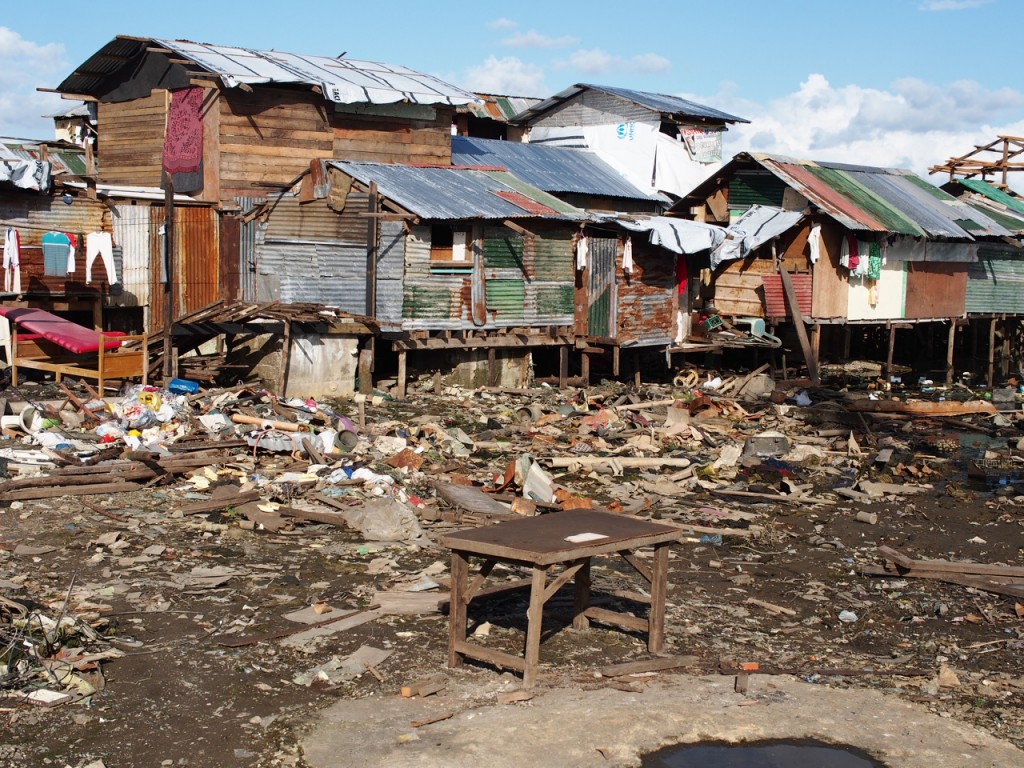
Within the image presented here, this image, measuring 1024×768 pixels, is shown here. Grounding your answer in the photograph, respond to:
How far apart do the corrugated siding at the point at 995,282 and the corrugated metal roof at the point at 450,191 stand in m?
13.4

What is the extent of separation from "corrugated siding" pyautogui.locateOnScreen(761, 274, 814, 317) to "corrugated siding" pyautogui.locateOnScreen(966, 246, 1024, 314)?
24.7ft

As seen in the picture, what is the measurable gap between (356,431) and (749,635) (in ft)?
27.9

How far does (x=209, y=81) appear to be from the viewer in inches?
863

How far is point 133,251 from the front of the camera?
68.8 ft

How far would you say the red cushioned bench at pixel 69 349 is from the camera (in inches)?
651

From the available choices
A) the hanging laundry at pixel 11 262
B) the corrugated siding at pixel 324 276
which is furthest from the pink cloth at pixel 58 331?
the corrugated siding at pixel 324 276

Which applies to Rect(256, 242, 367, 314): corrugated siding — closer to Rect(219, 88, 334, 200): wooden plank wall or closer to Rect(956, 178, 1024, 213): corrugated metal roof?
Rect(219, 88, 334, 200): wooden plank wall

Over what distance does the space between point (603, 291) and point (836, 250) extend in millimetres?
6293

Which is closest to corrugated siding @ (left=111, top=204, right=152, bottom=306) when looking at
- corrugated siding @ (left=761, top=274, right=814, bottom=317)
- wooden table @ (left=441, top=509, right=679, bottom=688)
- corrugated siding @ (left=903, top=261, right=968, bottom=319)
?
corrugated siding @ (left=761, top=274, right=814, bottom=317)

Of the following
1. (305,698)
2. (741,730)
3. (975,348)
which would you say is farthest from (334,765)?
(975,348)

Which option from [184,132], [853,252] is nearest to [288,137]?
[184,132]

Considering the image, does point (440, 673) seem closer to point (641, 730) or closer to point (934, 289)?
point (641, 730)

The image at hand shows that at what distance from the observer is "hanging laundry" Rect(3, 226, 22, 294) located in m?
18.8

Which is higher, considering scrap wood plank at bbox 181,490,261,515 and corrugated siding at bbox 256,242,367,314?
corrugated siding at bbox 256,242,367,314
